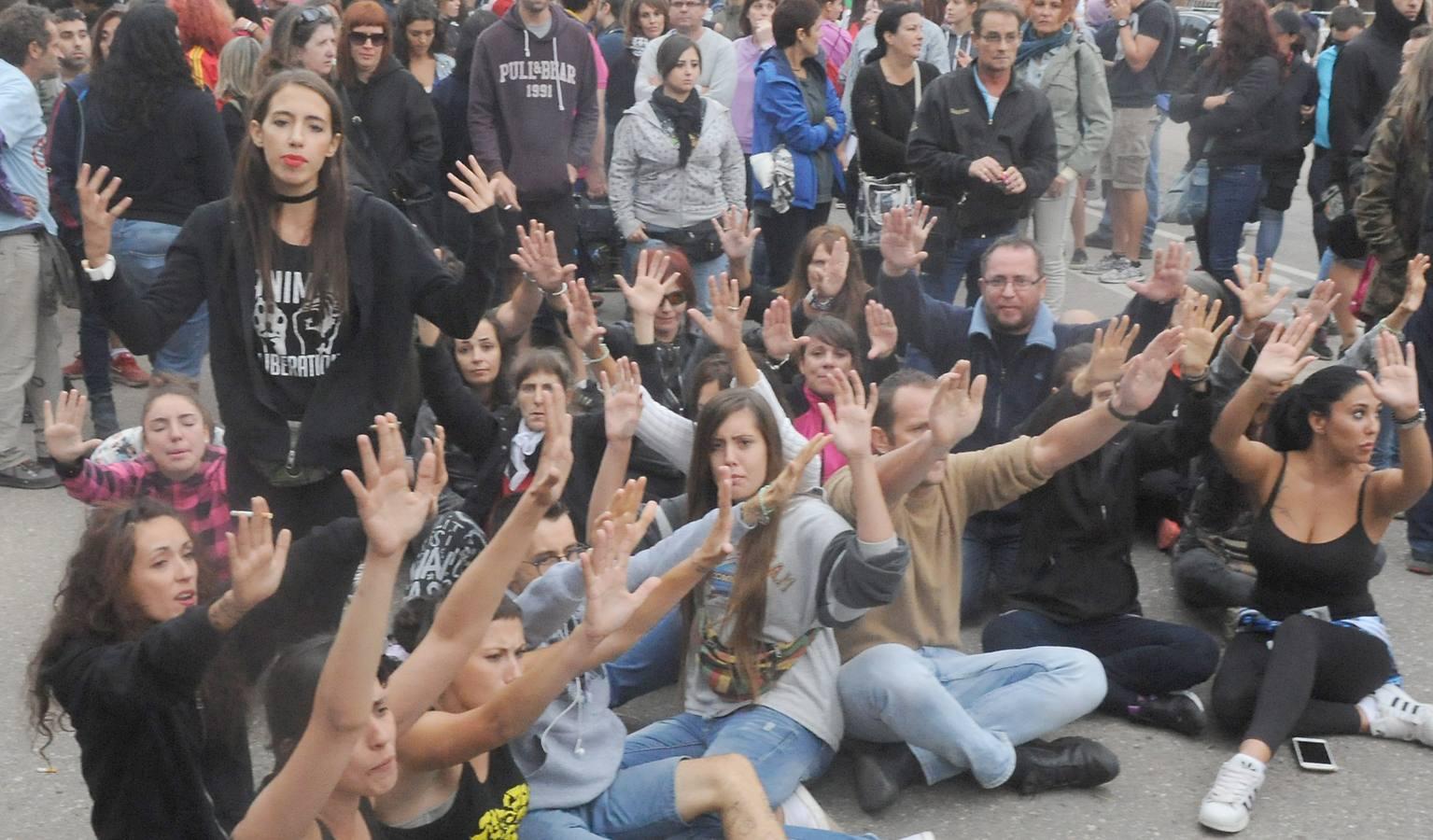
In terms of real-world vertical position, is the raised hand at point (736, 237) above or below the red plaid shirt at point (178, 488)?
above

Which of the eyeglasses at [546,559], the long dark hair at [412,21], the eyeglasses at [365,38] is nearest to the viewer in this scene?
the eyeglasses at [546,559]

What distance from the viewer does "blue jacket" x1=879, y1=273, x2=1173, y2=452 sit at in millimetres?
5707

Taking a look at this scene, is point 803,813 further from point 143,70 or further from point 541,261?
point 143,70

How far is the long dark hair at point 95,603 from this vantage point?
3.34m

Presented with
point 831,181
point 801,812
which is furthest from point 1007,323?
point 831,181

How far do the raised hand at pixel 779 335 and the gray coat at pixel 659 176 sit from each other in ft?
7.19

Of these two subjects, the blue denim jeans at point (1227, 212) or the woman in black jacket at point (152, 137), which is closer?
the woman in black jacket at point (152, 137)

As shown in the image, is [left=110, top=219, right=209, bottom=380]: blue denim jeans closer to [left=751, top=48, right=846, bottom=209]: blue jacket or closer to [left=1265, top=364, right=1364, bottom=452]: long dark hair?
[left=751, top=48, right=846, bottom=209]: blue jacket

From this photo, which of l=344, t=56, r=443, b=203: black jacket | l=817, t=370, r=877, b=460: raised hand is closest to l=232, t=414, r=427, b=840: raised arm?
l=817, t=370, r=877, b=460: raised hand

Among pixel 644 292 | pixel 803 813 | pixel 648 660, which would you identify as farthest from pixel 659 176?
pixel 803 813

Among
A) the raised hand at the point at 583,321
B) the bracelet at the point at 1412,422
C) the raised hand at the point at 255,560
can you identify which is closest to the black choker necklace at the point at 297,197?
the raised hand at the point at 583,321

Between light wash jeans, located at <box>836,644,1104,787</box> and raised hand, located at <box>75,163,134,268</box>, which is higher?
raised hand, located at <box>75,163,134,268</box>

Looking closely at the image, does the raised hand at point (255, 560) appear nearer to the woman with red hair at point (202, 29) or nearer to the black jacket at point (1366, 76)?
the woman with red hair at point (202, 29)

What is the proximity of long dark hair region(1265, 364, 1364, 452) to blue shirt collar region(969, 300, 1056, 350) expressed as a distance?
3.04 feet
